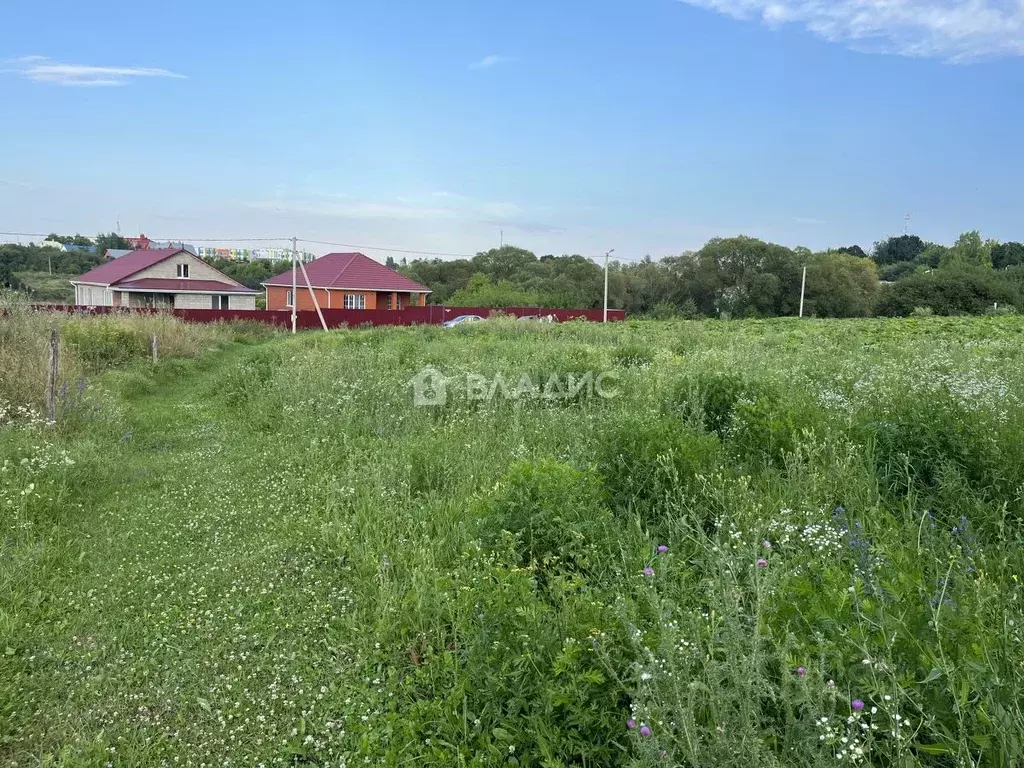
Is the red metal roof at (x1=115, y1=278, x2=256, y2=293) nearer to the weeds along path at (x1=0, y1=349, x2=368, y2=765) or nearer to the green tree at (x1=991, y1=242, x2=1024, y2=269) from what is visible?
the weeds along path at (x1=0, y1=349, x2=368, y2=765)

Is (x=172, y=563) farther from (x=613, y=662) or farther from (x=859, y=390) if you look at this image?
(x=859, y=390)

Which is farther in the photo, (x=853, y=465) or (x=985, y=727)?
(x=853, y=465)

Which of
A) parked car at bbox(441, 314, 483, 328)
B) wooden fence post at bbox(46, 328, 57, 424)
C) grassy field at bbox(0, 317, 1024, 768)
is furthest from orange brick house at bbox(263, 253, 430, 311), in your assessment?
grassy field at bbox(0, 317, 1024, 768)

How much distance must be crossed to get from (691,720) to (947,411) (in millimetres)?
3643

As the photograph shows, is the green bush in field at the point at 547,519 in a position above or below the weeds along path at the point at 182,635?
above

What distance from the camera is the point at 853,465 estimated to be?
13.4 ft

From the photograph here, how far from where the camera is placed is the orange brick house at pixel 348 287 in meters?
44.0

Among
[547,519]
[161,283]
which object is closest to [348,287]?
[161,283]

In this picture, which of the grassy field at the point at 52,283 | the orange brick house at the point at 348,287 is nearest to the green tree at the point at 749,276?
the orange brick house at the point at 348,287

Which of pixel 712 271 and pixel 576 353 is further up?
pixel 712 271

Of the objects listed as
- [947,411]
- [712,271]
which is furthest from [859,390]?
[712,271]

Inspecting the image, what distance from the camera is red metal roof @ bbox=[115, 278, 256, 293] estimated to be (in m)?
42.0

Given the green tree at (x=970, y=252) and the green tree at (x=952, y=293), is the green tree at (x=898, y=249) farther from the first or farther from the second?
the green tree at (x=952, y=293)

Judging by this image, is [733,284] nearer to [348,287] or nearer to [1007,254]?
[348,287]
